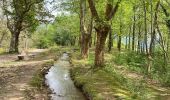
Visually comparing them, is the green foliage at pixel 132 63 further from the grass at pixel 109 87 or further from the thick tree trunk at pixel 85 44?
the grass at pixel 109 87

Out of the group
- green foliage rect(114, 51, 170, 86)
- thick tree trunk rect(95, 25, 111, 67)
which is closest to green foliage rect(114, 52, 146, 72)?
green foliage rect(114, 51, 170, 86)

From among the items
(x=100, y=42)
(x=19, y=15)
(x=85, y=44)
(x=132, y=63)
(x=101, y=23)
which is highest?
(x=19, y=15)

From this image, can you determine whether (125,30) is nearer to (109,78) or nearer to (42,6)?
(42,6)

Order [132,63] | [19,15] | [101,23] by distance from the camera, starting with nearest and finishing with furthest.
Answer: [101,23] < [132,63] < [19,15]

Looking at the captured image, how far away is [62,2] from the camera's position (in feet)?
166

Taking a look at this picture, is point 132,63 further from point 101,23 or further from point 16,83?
point 16,83

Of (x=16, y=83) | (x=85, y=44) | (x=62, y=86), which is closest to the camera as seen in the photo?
(x=16, y=83)

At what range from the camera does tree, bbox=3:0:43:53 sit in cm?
5647

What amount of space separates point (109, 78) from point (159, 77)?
7.53 m

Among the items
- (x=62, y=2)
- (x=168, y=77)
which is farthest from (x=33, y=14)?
(x=168, y=77)

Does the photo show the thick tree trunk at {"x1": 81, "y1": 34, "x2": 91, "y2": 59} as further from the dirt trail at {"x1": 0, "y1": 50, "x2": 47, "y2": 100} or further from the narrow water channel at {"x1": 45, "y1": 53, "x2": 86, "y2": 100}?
the dirt trail at {"x1": 0, "y1": 50, "x2": 47, "y2": 100}

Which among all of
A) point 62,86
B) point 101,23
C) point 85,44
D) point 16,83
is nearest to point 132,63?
point 85,44

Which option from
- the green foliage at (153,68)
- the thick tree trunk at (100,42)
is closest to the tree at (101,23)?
the thick tree trunk at (100,42)

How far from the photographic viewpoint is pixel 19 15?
57.0 meters
